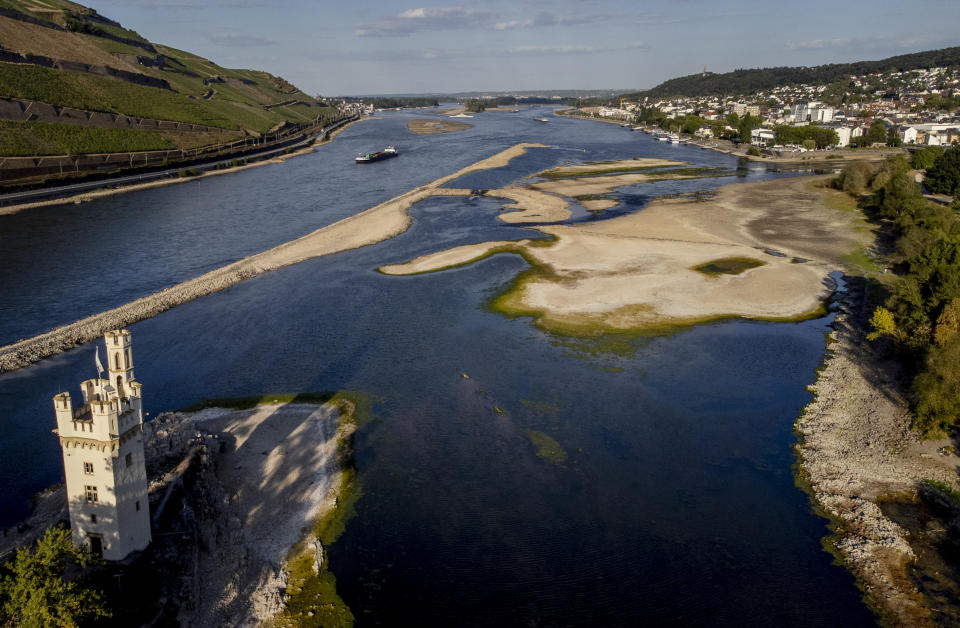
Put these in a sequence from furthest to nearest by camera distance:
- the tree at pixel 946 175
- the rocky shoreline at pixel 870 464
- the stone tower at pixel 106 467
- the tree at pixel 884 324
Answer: the tree at pixel 946 175, the tree at pixel 884 324, the rocky shoreline at pixel 870 464, the stone tower at pixel 106 467

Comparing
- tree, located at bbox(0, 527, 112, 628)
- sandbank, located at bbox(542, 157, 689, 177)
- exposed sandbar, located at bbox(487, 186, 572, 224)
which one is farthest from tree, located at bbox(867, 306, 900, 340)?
sandbank, located at bbox(542, 157, 689, 177)

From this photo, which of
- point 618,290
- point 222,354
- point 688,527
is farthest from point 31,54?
point 688,527

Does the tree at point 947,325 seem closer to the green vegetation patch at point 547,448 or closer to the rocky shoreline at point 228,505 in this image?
the green vegetation patch at point 547,448

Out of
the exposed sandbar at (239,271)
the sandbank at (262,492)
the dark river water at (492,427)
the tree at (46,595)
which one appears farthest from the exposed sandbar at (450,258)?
the tree at (46,595)

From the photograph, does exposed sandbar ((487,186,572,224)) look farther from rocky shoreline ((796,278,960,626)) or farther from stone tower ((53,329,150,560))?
stone tower ((53,329,150,560))

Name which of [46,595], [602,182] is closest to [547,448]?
[46,595]

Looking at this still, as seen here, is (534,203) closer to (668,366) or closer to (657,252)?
(657,252)
